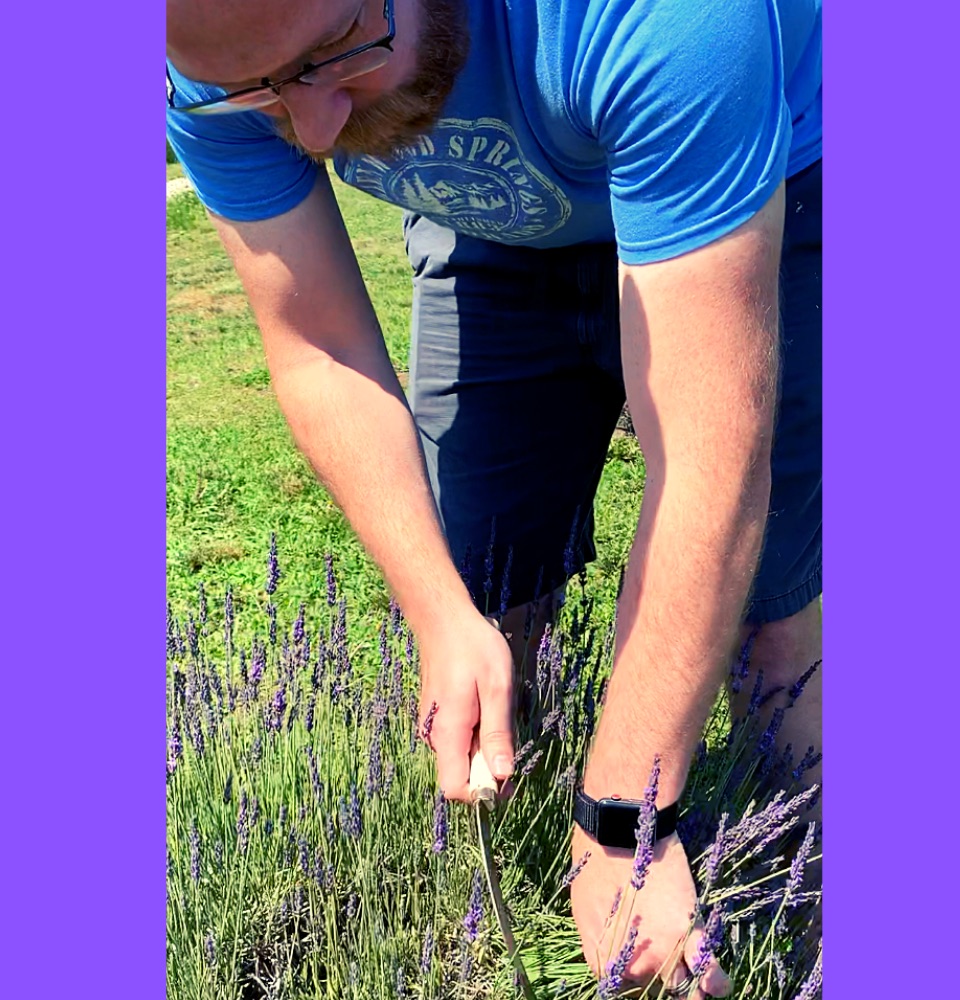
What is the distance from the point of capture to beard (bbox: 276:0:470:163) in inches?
62.8

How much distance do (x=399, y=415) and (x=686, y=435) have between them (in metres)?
0.63

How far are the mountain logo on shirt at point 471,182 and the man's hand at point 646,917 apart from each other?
989 millimetres

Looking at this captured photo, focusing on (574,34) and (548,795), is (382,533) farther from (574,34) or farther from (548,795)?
(574,34)

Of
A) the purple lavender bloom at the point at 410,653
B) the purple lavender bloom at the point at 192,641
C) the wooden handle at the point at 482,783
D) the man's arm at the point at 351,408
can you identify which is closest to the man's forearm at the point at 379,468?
the man's arm at the point at 351,408

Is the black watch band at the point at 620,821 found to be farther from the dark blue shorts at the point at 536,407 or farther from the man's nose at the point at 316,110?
the man's nose at the point at 316,110

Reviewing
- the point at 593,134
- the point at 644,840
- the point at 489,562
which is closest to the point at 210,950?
the point at 644,840

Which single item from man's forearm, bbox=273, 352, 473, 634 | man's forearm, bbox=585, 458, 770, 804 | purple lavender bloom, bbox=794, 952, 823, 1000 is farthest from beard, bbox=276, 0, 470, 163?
purple lavender bloom, bbox=794, 952, 823, 1000

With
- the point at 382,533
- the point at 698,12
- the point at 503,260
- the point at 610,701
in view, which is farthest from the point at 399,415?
the point at 698,12

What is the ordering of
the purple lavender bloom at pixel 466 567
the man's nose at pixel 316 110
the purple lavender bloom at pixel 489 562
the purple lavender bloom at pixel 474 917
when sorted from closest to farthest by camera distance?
the purple lavender bloom at pixel 474 917, the man's nose at pixel 316 110, the purple lavender bloom at pixel 489 562, the purple lavender bloom at pixel 466 567

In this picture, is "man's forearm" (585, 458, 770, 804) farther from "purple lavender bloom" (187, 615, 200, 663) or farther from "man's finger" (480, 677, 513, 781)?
"purple lavender bloom" (187, 615, 200, 663)

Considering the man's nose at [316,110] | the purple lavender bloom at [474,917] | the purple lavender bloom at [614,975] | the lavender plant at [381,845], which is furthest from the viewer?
the lavender plant at [381,845]

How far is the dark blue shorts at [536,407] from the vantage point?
2080 mm

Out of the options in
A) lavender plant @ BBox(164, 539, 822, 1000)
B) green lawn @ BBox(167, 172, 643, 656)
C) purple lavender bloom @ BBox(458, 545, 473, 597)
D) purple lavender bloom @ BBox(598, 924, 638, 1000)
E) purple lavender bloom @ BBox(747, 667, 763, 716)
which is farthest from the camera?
green lawn @ BBox(167, 172, 643, 656)

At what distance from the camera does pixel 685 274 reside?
1394 millimetres
